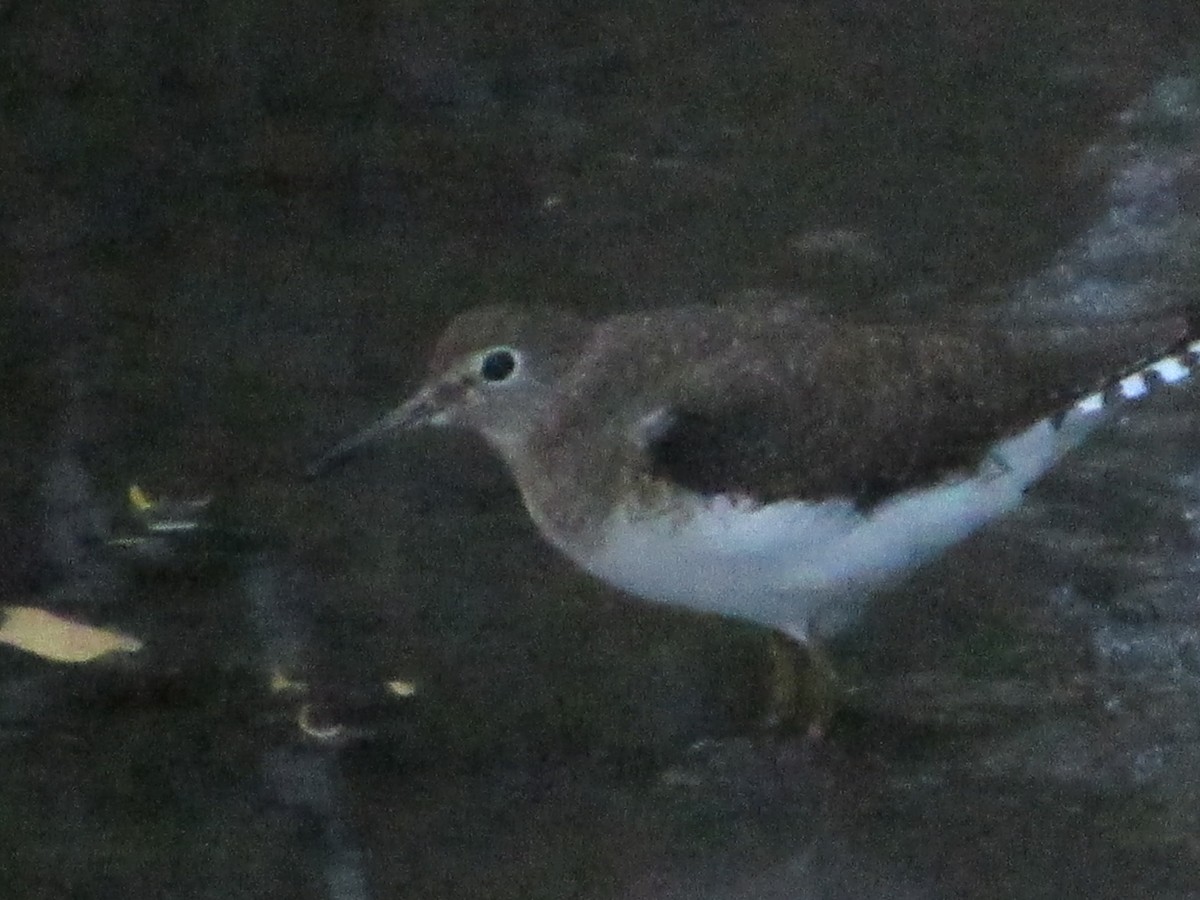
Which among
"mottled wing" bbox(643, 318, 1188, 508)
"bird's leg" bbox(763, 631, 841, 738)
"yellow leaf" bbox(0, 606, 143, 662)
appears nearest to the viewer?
"mottled wing" bbox(643, 318, 1188, 508)

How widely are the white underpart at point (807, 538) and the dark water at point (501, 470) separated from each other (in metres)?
0.28

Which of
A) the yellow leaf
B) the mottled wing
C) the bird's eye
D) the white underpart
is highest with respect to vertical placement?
the bird's eye

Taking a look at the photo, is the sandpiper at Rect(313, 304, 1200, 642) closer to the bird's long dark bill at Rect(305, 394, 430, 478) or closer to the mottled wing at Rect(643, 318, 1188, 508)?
the mottled wing at Rect(643, 318, 1188, 508)

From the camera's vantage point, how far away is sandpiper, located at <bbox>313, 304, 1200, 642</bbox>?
3377 millimetres

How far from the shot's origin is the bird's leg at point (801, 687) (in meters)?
3.64

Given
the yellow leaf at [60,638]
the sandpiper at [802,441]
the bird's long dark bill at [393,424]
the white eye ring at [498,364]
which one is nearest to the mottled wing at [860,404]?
the sandpiper at [802,441]

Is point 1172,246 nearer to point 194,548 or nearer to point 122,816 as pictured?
point 194,548

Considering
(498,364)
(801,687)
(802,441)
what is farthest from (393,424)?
(801,687)

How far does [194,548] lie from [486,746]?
98 cm

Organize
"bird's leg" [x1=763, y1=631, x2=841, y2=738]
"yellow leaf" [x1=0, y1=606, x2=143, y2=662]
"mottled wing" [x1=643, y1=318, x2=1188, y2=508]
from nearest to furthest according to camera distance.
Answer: "mottled wing" [x1=643, y1=318, x2=1188, y2=508] < "bird's leg" [x1=763, y1=631, x2=841, y2=738] < "yellow leaf" [x1=0, y1=606, x2=143, y2=662]

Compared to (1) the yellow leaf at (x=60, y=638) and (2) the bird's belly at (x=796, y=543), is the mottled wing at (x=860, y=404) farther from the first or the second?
(1) the yellow leaf at (x=60, y=638)

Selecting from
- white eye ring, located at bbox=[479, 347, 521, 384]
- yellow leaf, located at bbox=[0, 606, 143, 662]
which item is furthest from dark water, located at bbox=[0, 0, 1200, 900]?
white eye ring, located at bbox=[479, 347, 521, 384]

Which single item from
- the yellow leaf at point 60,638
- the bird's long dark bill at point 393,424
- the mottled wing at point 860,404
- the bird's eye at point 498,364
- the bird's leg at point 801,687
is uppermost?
the bird's eye at point 498,364

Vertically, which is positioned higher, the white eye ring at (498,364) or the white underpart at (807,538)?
the white eye ring at (498,364)
